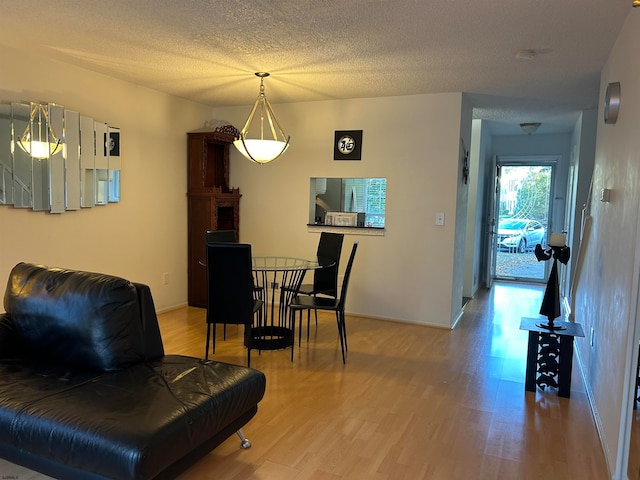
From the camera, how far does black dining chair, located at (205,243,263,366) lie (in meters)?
3.38

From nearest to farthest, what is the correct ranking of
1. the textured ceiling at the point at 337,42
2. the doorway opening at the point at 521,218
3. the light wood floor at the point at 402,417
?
the light wood floor at the point at 402,417
the textured ceiling at the point at 337,42
the doorway opening at the point at 521,218

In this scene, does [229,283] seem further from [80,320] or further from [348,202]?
[348,202]

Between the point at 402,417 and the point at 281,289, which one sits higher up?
the point at 281,289

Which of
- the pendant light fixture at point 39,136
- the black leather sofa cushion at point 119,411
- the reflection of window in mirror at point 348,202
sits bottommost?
the black leather sofa cushion at point 119,411

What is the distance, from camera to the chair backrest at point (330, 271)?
446 centimetres

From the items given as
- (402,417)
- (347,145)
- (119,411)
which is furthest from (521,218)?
(119,411)

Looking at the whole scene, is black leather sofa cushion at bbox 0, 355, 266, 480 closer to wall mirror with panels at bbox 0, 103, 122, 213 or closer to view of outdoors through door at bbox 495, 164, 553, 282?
wall mirror with panels at bbox 0, 103, 122, 213

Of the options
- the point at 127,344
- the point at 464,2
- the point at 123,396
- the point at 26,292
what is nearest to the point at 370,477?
the point at 123,396

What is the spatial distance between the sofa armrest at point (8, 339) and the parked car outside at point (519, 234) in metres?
7.33

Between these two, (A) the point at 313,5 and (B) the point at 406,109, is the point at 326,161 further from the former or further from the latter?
(A) the point at 313,5

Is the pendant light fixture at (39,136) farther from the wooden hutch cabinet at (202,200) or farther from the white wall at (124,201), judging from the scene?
the wooden hutch cabinet at (202,200)

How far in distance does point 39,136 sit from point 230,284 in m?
1.97

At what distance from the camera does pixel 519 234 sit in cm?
817

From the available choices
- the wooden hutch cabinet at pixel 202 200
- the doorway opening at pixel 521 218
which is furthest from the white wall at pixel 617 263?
the doorway opening at pixel 521 218
